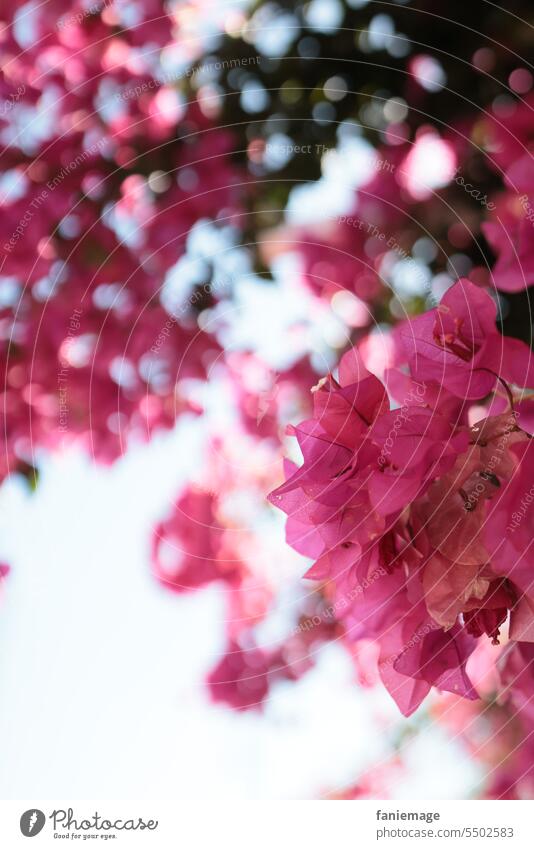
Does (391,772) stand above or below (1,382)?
below

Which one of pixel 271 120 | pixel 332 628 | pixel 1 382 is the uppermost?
pixel 271 120

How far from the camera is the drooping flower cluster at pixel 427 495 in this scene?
0.29m

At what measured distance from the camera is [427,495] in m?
0.30

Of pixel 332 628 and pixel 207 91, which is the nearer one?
pixel 207 91

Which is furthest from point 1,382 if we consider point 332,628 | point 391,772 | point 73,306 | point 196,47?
point 391,772

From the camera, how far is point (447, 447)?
29cm

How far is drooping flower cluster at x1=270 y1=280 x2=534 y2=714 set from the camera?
29cm

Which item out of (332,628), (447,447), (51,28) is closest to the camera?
(447,447)

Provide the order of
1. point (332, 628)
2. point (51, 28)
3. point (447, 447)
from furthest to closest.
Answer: point (332, 628) < point (51, 28) < point (447, 447)

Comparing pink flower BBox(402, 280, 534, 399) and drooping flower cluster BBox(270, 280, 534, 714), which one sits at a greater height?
pink flower BBox(402, 280, 534, 399)

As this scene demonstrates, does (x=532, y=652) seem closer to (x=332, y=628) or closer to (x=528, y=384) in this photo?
(x=528, y=384)

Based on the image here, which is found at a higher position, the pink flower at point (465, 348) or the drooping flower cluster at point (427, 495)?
the pink flower at point (465, 348)

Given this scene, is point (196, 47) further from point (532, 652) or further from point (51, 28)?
point (532, 652)

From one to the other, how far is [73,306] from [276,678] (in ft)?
1.79
